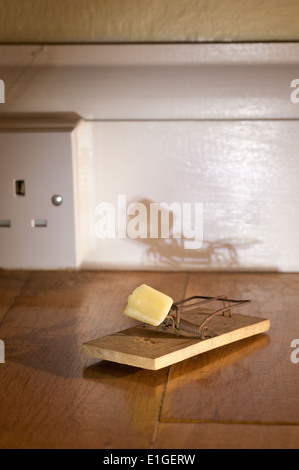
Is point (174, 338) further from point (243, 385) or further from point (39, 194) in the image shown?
point (39, 194)

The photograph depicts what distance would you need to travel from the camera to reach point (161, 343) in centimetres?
68

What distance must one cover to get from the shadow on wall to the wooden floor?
0.48 feet

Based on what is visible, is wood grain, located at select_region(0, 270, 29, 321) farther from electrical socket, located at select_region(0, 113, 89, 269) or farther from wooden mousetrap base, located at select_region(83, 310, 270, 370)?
wooden mousetrap base, located at select_region(83, 310, 270, 370)

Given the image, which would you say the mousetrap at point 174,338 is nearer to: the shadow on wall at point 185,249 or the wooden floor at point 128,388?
the wooden floor at point 128,388

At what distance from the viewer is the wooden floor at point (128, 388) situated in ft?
1.72

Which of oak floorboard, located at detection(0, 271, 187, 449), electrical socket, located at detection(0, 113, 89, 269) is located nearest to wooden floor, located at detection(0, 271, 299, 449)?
oak floorboard, located at detection(0, 271, 187, 449)

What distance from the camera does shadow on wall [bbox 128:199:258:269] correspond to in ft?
3.49

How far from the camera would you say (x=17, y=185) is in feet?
3.33

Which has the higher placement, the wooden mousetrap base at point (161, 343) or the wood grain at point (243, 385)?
the wooden mousetrap base at point (161, 343)

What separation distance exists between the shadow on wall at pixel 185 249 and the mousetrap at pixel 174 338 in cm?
29

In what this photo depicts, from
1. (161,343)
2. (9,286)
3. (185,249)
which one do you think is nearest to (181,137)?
(185,249)

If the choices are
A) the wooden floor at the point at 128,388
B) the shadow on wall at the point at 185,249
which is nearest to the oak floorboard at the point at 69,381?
the wooden floor at the point at 128,388

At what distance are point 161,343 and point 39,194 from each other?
41 cm

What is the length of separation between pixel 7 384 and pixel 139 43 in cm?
61
